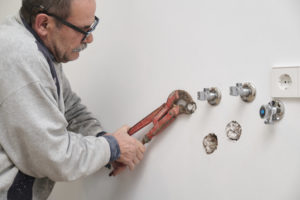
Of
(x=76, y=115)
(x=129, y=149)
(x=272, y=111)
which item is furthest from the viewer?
(x=76, y=115)

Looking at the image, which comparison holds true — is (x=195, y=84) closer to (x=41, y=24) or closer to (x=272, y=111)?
(x=272, y=111)

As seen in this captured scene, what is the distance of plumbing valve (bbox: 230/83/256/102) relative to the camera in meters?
0.85

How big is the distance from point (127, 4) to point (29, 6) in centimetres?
37

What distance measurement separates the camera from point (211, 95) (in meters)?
0.94

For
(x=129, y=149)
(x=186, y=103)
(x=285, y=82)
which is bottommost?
(x=129, y=149)

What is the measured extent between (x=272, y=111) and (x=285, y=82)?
0.26ft

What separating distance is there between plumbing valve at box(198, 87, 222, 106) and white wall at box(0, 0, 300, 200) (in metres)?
0.02

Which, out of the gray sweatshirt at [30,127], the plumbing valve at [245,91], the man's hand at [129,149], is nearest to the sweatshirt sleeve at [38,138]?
the gray sweatshirt at [30,127]

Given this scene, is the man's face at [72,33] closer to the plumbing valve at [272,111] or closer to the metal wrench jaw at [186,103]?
the metal wrench jaw at [186,103]

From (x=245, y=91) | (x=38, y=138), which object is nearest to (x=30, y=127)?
(x=38, y=138)

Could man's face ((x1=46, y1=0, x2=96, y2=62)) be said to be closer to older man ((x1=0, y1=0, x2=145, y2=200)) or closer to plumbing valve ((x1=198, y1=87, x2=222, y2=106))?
older man ((x1=0, y1=0, x2=145, y2=200))

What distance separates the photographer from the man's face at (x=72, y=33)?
963 mm

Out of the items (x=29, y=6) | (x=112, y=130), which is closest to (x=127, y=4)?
(x=29, y=6)

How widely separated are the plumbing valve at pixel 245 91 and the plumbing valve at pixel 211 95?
0.27ft
